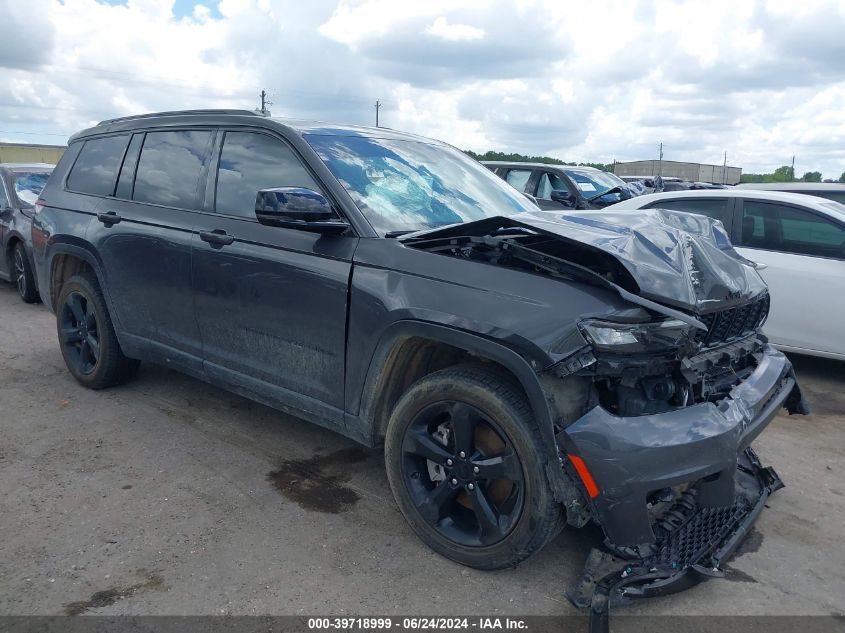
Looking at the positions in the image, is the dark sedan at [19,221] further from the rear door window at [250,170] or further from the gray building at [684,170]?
the gray building at [684,170]

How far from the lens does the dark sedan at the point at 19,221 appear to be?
8.50 m

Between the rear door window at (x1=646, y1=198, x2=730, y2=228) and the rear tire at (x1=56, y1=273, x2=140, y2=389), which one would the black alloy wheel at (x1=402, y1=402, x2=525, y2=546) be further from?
the rear door window at (x1=646, y1=198, x2=730, y2=228)

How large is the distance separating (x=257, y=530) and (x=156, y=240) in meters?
1.99

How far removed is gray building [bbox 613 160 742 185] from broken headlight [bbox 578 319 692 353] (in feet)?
172

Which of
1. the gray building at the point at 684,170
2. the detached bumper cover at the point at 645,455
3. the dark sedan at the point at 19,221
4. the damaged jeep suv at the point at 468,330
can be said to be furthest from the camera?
the gray building at the point at 684,170

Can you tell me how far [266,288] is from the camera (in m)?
3.72

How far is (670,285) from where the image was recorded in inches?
111

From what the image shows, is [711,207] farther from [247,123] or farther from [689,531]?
[247,123]

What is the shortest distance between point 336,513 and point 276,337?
961 millimetres

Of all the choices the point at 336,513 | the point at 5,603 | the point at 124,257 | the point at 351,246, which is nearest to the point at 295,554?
the point at 336,513

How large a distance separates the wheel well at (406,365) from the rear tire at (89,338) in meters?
2.58

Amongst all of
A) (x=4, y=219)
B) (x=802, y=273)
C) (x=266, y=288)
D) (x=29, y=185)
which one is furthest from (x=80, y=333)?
(x=802, y=273)

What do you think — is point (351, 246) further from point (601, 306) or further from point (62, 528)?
point (62, 528)

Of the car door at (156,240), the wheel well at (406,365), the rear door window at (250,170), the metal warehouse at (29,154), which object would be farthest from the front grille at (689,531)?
the metal warehouse at (29,154)
